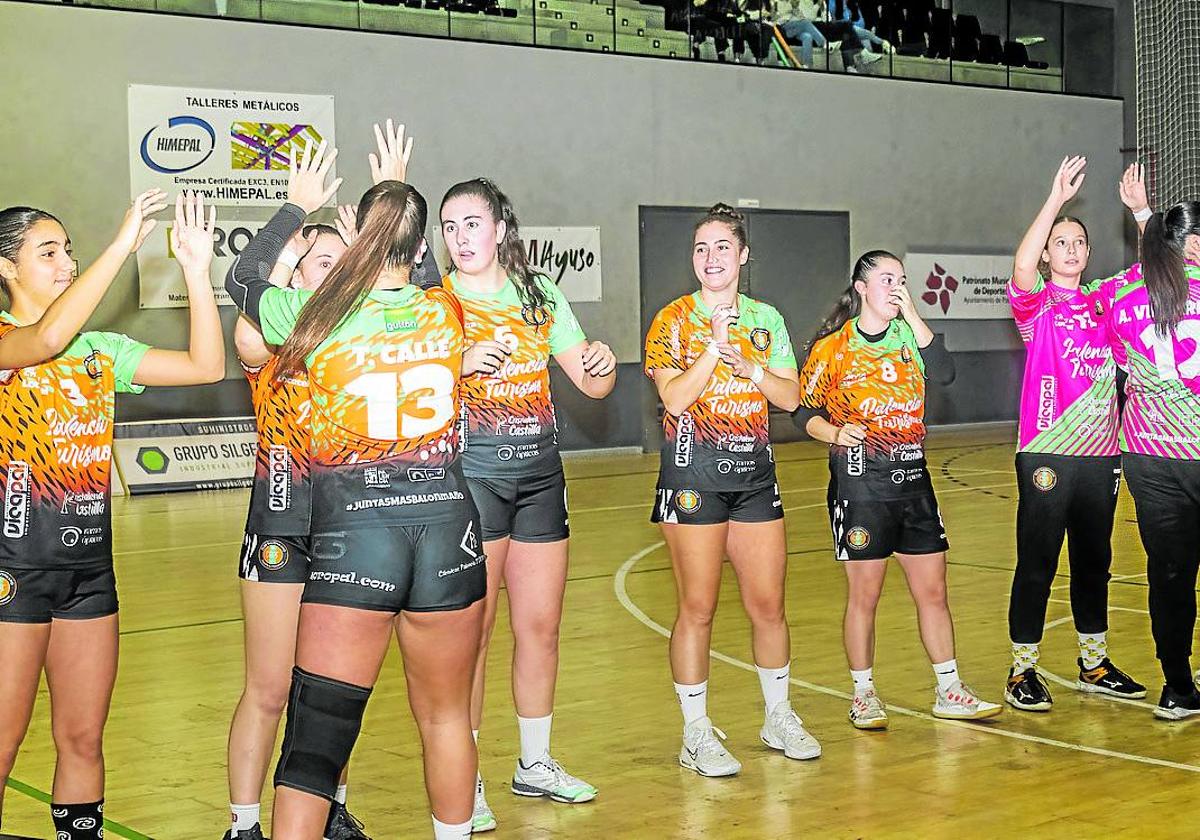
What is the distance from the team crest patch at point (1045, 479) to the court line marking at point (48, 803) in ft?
11.9

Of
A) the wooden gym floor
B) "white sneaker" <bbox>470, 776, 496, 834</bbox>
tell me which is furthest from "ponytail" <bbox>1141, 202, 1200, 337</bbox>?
"white sneaker" <bbox>470, 776, 496, 834</bbox>

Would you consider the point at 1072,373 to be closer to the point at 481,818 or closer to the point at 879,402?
the point at 879,402

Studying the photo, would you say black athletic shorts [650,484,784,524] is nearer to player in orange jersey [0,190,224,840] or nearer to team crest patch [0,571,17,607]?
player in orange jersey [0,190,224,840]

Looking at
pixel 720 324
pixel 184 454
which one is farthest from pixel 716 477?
pixel 184 454

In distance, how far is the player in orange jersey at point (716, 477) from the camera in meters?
5.18

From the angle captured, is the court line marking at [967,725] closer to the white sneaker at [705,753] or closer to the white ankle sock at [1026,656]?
the white ankle sock at [1026,656]

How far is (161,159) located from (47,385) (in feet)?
40.3

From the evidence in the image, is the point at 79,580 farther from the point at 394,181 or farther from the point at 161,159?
the point at 161,159

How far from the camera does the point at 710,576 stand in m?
5.20

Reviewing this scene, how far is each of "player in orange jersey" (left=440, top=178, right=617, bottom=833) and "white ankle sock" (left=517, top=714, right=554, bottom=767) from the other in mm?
122

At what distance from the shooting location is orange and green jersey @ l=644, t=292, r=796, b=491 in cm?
520

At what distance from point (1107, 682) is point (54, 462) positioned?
171 inches

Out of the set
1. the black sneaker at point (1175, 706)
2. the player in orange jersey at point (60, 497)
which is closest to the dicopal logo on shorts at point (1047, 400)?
the black sneaker at point (1175, 706)

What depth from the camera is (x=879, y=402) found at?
18.7 ft
